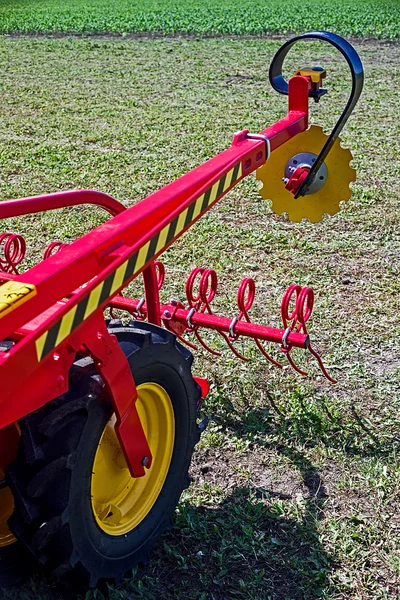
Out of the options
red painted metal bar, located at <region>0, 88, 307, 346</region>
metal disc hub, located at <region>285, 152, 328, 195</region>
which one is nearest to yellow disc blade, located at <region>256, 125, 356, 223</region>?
metal disc hub, located at <region>285, 152, 328, 195</region>

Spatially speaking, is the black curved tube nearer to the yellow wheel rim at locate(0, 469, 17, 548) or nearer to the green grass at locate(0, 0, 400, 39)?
the yellow wheel rim at locate(0, 469, 17, 548)

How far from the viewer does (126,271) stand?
2246 mm

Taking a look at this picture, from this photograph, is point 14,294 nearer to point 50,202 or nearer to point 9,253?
point 50,202

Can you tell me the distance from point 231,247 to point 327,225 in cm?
89

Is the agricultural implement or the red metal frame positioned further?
the agricultural implement

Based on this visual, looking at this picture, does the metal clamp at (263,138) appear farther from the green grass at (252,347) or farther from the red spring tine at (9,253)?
the red spring tine at (9,253)

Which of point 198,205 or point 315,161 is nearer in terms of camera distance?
point 198,205

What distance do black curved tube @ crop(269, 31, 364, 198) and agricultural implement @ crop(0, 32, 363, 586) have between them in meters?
0.53

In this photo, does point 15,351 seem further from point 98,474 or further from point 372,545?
point 372,545

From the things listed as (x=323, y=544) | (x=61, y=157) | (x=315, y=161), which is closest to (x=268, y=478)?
(x=323, y=544)

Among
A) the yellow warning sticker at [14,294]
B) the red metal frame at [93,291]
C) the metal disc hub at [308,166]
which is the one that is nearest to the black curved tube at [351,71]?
the metal disc hub at [308,166]

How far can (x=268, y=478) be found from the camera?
10.7ft

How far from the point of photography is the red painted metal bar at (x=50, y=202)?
266 cm

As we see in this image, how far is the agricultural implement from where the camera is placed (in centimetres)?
208
